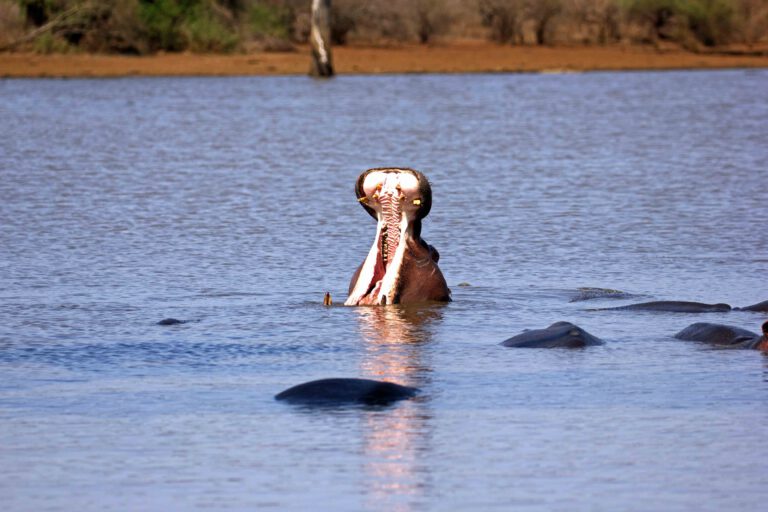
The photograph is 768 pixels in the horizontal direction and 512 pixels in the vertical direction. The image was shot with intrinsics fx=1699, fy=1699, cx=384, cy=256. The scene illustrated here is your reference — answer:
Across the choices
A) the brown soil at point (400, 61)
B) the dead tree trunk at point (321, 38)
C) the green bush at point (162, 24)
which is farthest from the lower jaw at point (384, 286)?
the green bush at point (162, 24)

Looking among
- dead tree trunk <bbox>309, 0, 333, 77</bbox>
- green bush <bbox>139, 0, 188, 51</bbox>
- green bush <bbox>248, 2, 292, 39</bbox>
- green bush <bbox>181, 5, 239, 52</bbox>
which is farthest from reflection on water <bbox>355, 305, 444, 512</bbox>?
green bush <bbox>248, 2, 292, 39</bbox>

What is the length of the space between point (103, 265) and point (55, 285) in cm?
106

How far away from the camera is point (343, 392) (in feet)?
23.5

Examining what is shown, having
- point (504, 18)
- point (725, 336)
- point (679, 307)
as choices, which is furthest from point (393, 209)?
point (504, 18)

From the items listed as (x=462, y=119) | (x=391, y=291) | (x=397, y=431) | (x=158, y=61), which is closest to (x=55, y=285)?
(x=391, y=291)

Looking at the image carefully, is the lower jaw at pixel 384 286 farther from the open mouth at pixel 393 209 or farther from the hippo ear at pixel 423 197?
the hippo ear at pixel 423 197

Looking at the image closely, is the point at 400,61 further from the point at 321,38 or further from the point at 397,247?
the point at 397,247

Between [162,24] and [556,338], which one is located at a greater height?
[162,24]

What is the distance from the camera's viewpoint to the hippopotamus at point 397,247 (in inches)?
376

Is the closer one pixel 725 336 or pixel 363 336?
pixel 725 336

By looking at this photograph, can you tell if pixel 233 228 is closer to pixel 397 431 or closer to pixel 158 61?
pixel 397 431

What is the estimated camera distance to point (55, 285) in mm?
10898

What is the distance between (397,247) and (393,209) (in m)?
0.23

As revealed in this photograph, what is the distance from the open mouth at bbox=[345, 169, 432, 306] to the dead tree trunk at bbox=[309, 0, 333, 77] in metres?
31.5
